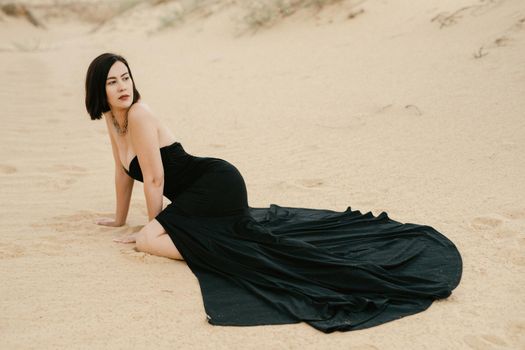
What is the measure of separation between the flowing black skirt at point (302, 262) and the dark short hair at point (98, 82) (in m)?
0.76

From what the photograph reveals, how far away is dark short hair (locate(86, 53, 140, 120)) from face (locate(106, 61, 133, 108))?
26 mm

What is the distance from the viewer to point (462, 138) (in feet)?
18.2

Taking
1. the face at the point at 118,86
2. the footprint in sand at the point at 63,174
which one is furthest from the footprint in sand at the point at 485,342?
the footprint in sand at the point at 63,174

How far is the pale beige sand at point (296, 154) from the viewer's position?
2.77 m

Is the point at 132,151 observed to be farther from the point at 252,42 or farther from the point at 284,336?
the point at 252,42

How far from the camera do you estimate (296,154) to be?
5.65m

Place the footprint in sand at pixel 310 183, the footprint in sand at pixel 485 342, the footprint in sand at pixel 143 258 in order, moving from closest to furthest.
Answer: the footprint in sand at pixel 485 342, the footprint in sand at pixel 143 258, the footprint in sand at pixel 310 183

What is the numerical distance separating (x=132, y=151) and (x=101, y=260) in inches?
28.6

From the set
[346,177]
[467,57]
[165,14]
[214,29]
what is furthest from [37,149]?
[165,14]

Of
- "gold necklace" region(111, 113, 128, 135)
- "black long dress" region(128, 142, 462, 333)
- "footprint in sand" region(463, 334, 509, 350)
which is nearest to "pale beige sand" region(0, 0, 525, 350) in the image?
"footprint in sand" region(463, 334, 509, 350)

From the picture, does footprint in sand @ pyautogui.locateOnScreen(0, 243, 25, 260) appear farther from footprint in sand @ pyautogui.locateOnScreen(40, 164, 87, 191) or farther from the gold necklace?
footprint in sand @ pyautogui.locateOnScreen(40, 164, 87, 191)

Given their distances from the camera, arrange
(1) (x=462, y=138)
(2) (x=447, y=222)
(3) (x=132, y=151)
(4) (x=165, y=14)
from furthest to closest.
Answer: (4) (x=165, y=14) < (1) (x=462, y=138) < (2) (x=447, y=222) < (3) (x=132, y=151)

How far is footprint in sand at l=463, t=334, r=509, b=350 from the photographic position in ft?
8.39

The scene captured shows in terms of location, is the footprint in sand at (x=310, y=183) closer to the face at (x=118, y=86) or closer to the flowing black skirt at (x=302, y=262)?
the flowing black skirt at (x=302, y=262)
